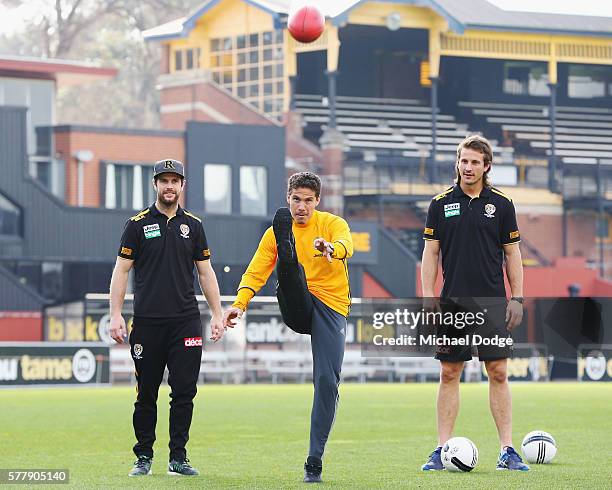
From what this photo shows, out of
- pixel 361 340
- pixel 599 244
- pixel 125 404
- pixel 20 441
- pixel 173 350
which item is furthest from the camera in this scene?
pixel 599 244

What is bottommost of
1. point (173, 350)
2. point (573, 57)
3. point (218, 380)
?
point (218, 380)

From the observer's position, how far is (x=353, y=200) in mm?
55594

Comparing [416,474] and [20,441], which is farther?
[20,441]

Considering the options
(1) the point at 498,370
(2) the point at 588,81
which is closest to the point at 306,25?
(1) the point at 498,370

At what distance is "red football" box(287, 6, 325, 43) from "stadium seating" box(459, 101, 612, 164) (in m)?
34.5

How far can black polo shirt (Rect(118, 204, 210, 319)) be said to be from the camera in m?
11.2

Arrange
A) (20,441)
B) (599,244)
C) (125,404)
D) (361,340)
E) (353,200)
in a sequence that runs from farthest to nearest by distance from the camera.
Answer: (599,244) → (353,200) → (361,340) → (125,404) → (20,441)

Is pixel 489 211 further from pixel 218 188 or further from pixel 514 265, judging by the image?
pixel 218 188

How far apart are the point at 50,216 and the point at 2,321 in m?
4.07

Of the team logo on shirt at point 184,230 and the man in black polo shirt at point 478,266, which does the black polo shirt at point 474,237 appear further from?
the team logo on shirt at point 184,230

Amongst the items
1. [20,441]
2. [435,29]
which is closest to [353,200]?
[435,29]

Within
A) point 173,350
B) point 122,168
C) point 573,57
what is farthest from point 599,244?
point 173,350

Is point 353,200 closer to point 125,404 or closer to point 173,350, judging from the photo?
point 125,404

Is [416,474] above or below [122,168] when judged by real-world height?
below
